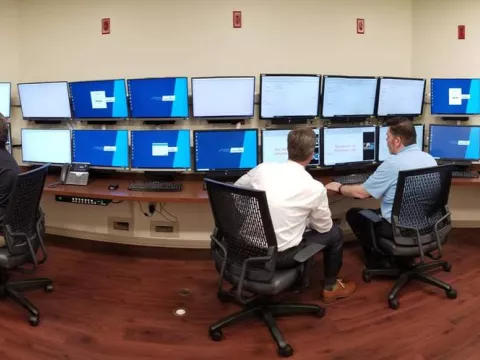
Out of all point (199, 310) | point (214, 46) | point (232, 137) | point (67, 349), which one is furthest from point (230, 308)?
point (214, 46)

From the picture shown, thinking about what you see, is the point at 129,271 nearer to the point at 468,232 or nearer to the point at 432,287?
the point at 432,287

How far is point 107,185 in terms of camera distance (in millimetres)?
3027

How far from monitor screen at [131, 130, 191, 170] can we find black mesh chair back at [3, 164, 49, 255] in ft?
3.03

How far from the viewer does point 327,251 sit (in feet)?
7.52

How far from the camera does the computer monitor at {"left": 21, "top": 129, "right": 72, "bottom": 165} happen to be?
10.5ft

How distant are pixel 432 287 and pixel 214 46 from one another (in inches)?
101

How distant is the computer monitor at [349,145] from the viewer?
313 centimetres

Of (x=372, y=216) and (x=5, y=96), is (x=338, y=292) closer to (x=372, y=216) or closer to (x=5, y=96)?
(x=372, y=216)

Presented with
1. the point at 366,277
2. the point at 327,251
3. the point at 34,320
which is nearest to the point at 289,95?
the point at 327,251

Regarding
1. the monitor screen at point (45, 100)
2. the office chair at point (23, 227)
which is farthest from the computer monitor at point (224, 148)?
the monitor screen at point (45, 100)

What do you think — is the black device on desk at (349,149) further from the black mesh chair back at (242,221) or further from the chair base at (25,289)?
the chair base at (25,289)

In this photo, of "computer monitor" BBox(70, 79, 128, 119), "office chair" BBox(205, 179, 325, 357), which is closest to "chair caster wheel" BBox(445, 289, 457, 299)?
"office chair" BBox(205, 179, 325, 357)

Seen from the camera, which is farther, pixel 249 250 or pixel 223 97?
pixel 223 97

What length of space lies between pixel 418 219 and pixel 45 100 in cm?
317
